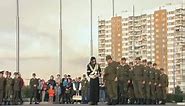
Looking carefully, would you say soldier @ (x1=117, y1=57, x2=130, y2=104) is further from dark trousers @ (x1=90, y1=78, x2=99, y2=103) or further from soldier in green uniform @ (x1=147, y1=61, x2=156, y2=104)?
dark trousers @ (x1=90, y1=78, x2=99, y2=103)

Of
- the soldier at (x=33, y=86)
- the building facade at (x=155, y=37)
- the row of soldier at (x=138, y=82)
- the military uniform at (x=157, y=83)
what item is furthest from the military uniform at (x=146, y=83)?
the building facade at (x=155, y=37)

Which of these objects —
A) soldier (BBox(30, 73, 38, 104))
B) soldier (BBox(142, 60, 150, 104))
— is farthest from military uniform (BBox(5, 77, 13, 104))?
soldier (BBox(142, 60, 150, 104))

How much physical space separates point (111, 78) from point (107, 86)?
1.39 feet

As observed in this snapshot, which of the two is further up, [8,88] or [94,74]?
[94,74]

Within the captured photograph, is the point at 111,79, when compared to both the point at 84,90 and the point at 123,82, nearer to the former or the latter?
the point at 123,82

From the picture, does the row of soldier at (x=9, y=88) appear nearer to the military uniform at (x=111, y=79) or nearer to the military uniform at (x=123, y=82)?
the military uniform at (x=123, y=82)

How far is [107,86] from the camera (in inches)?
899

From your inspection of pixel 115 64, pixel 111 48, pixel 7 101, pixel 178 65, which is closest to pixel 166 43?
pixel 178 65

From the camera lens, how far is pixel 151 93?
27.0 meters

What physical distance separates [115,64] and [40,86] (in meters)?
12.0

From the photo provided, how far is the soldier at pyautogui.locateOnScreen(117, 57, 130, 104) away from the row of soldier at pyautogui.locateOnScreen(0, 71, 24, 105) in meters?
6.82

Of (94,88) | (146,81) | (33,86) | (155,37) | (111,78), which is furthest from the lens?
(155,37)

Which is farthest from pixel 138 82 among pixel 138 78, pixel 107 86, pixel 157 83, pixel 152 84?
pixel 107 86

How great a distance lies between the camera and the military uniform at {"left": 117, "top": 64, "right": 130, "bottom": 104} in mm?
25406
